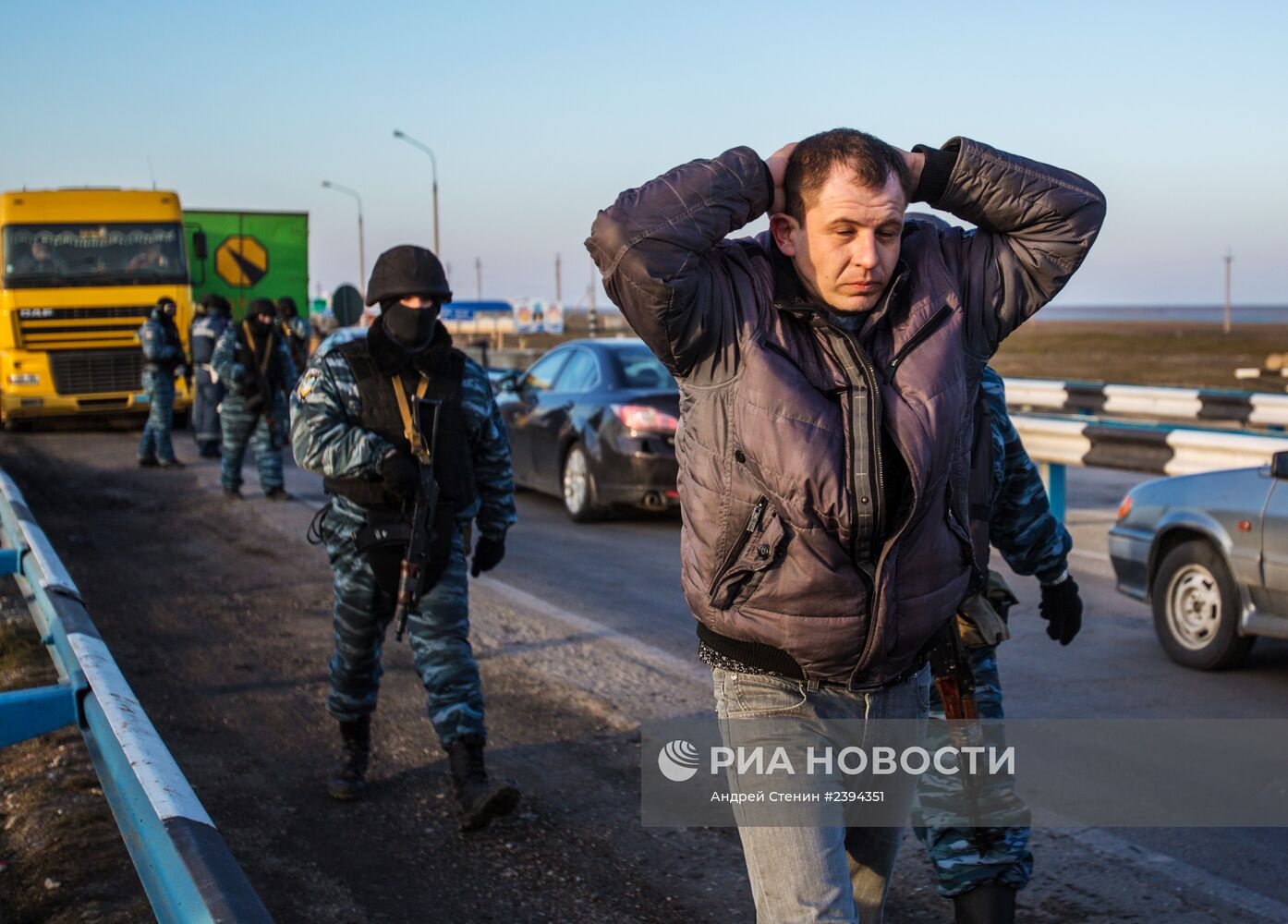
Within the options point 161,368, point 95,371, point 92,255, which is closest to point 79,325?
point 95,371

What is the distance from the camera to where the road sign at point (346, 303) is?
82.3 feet

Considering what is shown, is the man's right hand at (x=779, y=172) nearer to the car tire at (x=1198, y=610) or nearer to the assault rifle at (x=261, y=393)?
the car tire at (x=1198, y=610)

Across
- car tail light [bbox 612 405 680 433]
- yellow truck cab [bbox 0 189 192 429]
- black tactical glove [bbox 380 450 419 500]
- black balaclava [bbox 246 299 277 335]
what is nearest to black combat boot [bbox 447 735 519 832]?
black tactical glove [bbox 380 450 419 500]

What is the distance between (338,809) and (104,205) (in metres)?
18.4

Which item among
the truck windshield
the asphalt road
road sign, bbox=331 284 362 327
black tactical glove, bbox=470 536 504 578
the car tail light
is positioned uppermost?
the truck windshield

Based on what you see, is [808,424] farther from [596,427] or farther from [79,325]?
[79,325]

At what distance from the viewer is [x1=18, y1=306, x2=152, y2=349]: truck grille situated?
20.4m

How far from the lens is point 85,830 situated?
Answer: 4461 mm

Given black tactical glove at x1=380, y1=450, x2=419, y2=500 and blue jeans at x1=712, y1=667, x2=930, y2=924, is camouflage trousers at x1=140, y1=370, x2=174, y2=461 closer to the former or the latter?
black tactical glove at x1=380, y1=450, x2=419, y2=500

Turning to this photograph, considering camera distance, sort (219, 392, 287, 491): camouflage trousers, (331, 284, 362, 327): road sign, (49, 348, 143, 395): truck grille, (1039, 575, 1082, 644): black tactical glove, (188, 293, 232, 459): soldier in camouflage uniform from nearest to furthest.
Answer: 1. (1039, 575, 1082, 644): black tactical glove
2. (219, 392, 287, 491): camouflage trousers
3. (188, 293, 232, 459): soldier in camouflage uniform
4. (49, 348, 143, 395): truck grille
5. (331, 284, 362, 327): road sign

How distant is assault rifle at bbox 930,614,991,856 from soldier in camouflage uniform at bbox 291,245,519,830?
1.72m

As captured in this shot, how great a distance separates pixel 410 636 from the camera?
4.88 metres

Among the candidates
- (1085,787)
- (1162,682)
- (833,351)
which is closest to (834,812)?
(833,351)

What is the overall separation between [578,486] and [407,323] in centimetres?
709
